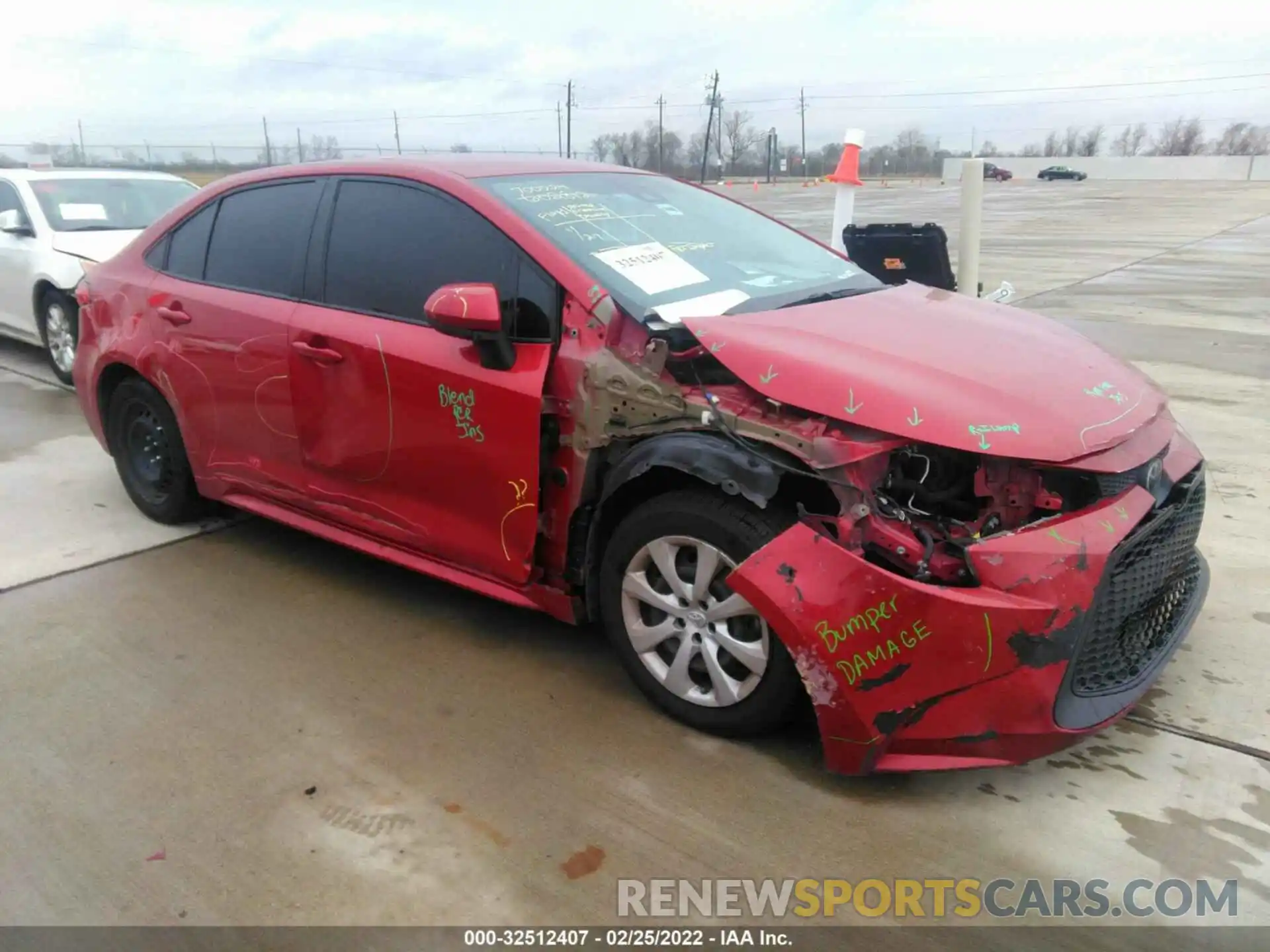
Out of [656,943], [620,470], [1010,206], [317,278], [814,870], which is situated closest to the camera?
[656,943]

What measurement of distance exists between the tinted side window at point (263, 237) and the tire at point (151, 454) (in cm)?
76

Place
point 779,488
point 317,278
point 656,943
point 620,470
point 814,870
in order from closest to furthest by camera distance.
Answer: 1. point 656,943
2. point 814,870
3. point 779,488
4. point 620,470
5. point 317,278

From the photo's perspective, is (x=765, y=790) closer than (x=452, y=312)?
Yes

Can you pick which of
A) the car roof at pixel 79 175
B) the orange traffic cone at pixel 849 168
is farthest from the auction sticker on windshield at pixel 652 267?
the car roof at pixel 79 175

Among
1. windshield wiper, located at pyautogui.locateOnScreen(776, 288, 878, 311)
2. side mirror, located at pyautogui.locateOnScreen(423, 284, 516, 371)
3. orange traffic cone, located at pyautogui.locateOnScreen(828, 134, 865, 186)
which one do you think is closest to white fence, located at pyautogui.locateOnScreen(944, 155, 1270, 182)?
orange traffic cone, located at pyautogui.locateOnScreen(828, 134, 865, 186)

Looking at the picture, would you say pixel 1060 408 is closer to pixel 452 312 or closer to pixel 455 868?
pixel 452 312

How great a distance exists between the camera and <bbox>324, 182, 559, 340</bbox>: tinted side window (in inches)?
124

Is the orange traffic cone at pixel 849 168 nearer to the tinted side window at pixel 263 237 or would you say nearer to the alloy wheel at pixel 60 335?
the tinted side window at pixel 263 237

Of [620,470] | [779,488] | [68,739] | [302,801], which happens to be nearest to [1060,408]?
[779,488]

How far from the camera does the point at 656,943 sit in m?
2.28

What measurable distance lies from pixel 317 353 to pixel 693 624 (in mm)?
1736

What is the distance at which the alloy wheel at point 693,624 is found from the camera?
9.11 ft

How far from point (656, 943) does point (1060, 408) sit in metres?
1.73

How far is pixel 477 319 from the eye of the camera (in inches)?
118
